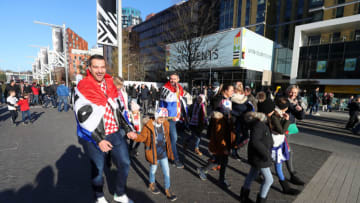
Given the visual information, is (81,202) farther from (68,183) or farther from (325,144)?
(325,144)

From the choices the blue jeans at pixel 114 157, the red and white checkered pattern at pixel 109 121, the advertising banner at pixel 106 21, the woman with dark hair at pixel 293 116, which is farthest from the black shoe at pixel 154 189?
the advertising banner at pixel 106 21

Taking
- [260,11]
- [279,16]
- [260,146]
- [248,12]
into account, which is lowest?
[260,146]

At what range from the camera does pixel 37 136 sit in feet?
17.8

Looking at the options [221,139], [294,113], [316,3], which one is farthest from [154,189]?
[316,3]

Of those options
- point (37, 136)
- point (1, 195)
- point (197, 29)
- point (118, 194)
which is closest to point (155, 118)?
point (118, 194)

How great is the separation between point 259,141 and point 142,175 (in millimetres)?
2353

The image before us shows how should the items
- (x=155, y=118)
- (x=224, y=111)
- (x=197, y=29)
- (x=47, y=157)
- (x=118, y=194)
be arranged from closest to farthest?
(x=118, y=194)
(x=155, y=118)
(x=224, y=111)
(x=47, y=157)
(x=197, y=29)

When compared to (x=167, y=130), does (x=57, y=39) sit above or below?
above

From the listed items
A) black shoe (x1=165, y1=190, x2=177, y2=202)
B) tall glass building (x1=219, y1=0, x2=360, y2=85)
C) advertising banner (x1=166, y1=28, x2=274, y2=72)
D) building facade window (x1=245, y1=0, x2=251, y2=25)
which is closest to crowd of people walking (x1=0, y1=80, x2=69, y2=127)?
black shoe (x1=165, y1=190, x2=177, y2=202)

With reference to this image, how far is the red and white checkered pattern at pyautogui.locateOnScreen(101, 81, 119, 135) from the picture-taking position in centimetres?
212

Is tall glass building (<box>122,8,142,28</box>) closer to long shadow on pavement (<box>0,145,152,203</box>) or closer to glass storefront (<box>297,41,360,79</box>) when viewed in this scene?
glass storefront (<box>297,41,360,79</box>)

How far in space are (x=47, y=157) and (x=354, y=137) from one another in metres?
10.4

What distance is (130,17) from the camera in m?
125

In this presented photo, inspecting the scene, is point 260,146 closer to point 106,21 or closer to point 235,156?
point 235,156
